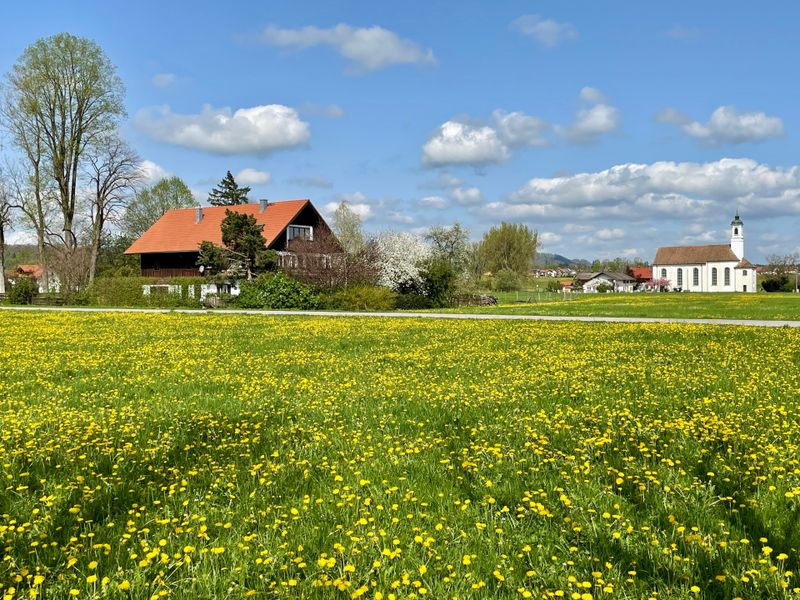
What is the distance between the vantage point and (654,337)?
16.0m

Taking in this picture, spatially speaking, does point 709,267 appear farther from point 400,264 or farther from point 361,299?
point 361,299

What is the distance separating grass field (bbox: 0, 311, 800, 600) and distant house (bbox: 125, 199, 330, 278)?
152 ft

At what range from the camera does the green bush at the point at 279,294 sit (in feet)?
119

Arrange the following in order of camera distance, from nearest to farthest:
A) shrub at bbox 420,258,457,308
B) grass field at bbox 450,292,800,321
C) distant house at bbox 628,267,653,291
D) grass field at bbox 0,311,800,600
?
grass field at bbox 0,311,800,600
grass field at bbox 450,292,800,321
shrub at bbox 420,258,457,308
distant house at bbox 628,267,653,291

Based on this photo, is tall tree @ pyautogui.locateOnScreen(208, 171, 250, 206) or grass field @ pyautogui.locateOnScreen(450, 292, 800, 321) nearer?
grass field @ pyautogui.locateOnScreen(450, 292, 800, 321)

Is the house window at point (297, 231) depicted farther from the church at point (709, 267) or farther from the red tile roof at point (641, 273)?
the red tile roof at point (641, 273)

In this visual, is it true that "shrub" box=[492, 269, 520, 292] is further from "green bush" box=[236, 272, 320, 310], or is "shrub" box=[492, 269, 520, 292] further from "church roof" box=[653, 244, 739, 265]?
"green bush" box=[236, 272, 320, 310]

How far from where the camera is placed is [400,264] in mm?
44938

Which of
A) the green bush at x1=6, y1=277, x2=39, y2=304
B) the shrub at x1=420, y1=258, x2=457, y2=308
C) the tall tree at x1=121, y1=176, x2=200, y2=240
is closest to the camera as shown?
the shrub at x1=420, y1=258, x2=457, y2=308

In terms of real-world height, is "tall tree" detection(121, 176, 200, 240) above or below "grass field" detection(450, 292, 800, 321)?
above

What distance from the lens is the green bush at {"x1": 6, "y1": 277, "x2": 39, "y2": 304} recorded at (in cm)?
4641

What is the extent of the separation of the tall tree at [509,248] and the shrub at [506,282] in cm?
1474

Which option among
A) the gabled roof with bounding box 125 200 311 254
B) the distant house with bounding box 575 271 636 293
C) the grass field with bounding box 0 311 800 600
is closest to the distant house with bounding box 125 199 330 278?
the gabled roof with bounding box 125 200 311 254

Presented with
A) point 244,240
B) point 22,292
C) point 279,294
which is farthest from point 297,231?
point 22,292
